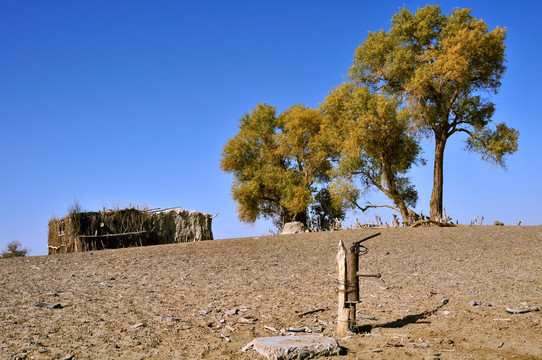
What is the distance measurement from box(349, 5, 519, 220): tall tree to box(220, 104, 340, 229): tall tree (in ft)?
12.9

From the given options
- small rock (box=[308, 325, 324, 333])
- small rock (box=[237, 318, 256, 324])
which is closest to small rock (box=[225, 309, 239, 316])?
small rock (box=[237, 318, 256, 324])

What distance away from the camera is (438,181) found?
2225cm

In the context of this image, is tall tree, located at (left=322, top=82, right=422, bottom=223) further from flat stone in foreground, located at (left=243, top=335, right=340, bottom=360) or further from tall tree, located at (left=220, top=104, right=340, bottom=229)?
flat stone in foreground, located at (left=243, top=335, right=340, bottom=360)

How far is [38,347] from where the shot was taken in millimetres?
6129

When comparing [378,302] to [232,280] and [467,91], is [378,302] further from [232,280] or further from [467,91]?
[467,91]

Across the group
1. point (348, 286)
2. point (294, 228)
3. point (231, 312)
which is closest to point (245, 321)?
point (231, 312)

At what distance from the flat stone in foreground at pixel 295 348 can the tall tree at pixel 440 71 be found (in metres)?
17.1

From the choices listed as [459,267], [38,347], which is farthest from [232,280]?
[459,267]

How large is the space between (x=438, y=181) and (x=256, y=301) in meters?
15.7

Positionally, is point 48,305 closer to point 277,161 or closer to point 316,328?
point 316,328

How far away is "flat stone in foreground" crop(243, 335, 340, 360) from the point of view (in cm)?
596

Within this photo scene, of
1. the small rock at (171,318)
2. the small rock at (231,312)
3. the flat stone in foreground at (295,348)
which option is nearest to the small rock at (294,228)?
the small rock at (231,312)

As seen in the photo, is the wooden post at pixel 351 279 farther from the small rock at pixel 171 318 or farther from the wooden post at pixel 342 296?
the small rock at pixel 171 318

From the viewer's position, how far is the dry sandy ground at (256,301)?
6457 millimetres
